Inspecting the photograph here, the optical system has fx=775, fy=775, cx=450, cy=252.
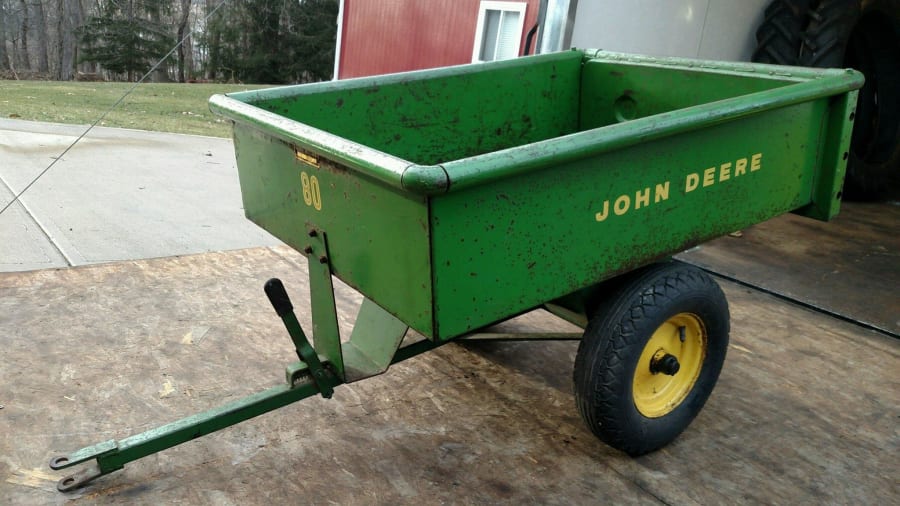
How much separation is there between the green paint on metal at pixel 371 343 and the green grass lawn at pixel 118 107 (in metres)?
6.08

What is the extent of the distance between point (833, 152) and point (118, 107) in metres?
9.79

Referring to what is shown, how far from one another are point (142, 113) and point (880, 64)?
8.35 meters

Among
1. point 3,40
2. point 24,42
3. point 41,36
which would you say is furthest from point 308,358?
point 41,36

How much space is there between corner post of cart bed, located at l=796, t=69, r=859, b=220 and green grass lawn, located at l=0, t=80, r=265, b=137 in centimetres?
665


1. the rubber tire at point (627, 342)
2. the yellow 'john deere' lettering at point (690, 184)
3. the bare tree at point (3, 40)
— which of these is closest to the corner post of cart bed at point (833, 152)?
the yellow 'john deere' lettering at point (690, 184)

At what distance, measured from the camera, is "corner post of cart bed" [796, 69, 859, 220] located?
2.98 meters

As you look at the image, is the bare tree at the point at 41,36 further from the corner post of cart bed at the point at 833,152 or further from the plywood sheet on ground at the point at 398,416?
the corner post of cart bed at the point at 833,152

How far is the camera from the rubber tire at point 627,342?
2.60 metres

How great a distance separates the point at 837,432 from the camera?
10.0ft

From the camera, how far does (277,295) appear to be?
7.97ft

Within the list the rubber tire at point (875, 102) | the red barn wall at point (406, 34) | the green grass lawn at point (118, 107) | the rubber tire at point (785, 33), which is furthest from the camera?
the green grass lawn at point (118, 107)

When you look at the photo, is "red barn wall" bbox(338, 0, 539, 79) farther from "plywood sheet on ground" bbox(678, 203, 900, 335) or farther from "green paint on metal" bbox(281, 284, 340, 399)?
"green paint on metal" bbox(281, 284, 340, 399)

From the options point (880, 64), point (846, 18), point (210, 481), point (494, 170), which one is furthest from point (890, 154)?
point (210, 481)

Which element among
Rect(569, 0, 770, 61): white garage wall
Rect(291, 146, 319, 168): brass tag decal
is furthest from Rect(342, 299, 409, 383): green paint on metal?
Rect(569, 0, 770, 61): white garage wall
